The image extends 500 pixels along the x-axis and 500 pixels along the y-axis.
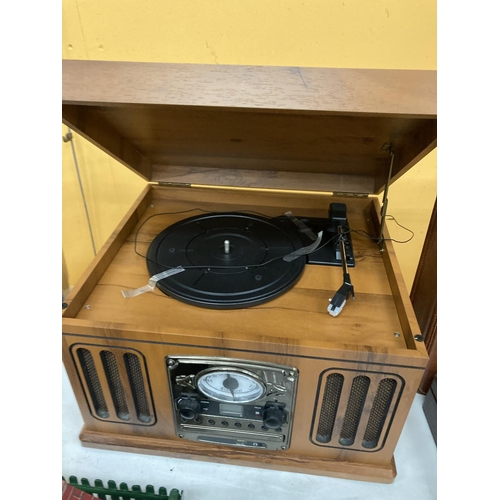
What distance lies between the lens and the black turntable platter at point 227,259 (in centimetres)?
96

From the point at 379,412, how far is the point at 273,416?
0.78ft

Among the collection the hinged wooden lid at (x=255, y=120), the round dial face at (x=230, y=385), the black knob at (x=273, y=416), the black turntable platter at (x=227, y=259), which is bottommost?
the black knob at (x=273, y=416)

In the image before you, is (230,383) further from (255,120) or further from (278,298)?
(255,120)

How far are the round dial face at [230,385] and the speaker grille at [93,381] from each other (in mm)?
252

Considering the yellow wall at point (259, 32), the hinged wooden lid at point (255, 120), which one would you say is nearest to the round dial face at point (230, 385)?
the hinged wooden lid at point (255, 120)

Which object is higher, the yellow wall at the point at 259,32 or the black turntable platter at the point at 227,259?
the yellow wall at the point at 259,32

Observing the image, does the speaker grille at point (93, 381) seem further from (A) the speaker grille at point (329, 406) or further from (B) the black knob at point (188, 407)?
(A) the speaker grille at point (329, 406)

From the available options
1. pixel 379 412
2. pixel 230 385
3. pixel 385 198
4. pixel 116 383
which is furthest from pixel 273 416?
pixel 385 198

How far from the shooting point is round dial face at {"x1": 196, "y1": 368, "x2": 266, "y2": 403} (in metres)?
0.85

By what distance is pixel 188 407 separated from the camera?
2.98ft

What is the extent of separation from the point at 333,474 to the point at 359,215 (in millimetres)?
744

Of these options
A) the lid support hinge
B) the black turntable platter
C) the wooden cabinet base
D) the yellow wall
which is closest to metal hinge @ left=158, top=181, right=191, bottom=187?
the black turntable platter

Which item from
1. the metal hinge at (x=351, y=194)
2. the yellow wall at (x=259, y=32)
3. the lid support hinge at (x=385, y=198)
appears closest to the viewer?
the lid support hinge at (x=385, y=198)

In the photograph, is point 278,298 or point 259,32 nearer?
point 278,298
